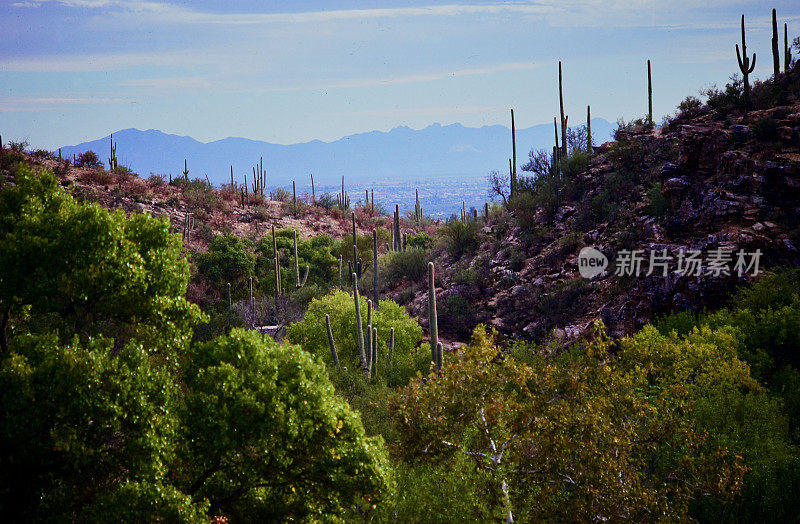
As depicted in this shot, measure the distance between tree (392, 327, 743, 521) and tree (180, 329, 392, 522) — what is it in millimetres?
1457

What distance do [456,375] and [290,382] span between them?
9.98 feet

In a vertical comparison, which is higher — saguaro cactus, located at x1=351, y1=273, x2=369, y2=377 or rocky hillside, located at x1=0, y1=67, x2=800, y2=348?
rocky hillside, located at x1=0, y1=67, x2=800, y2=348

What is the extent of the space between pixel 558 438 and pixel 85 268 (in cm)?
759

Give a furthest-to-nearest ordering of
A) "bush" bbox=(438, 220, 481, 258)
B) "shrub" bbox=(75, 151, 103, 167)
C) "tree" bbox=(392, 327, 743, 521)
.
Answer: "shrub" bbox=(75, 151, 103, 167) → "bush" bbox=(438, 220, 481, 258) → "tree" bbox=(392, 327, 743, 521)

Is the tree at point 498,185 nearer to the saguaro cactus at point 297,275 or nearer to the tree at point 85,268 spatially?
the saguaro cactus at point 297,275

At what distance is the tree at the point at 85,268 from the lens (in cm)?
949

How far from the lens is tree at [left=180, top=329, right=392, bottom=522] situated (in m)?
8.92

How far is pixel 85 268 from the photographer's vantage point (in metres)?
9.49

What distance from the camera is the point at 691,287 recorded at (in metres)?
22.0

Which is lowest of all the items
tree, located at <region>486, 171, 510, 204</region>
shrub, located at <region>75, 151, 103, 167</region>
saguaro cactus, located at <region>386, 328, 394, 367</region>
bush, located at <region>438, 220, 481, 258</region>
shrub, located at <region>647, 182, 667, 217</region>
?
saguaro cactus, located at <region>386, 328, 394, 367</region>

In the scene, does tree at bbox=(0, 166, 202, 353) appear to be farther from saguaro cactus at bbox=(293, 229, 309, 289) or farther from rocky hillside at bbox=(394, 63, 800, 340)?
saguaro cactus at bbox=(293, 229, 309, 289)

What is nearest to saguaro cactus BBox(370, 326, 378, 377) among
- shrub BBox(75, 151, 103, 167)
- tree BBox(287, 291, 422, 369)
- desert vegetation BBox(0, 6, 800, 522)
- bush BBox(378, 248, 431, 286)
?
desert vegetation BBox(0, 6, 800, 522)

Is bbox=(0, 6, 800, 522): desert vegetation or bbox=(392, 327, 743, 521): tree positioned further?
bbox=(392, 327, 743, 521): tree

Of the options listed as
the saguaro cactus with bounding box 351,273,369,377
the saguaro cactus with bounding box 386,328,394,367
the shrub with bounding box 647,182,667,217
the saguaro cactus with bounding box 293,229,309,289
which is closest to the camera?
the saguaro cactus with bounding box 351,273,369,377
